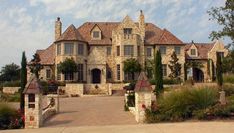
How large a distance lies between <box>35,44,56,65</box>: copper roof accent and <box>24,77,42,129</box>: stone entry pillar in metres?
34.8

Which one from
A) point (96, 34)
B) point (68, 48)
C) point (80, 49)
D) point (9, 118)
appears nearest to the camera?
point (9, 118)

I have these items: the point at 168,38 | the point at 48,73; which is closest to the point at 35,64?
the point at 48,73

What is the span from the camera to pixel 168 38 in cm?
5631

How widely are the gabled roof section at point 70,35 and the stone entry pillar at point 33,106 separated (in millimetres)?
31216

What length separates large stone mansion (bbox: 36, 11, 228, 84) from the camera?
5269 cm

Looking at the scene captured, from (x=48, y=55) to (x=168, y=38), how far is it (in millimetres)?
17667

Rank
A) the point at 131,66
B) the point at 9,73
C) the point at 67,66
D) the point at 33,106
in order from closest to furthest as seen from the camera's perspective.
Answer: the point at 33,106 < the point at 67,66 < the point at 131,66 < the point at 9,73

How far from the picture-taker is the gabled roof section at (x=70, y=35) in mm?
52031

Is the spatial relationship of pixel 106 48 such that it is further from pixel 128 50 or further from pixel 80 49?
pixel 80 49

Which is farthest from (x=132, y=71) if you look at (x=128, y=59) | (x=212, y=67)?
(x=212, y=67)

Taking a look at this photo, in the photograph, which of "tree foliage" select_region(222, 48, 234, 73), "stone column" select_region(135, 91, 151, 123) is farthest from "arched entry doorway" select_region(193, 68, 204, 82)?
"stone column" select_region(135, 91, 151, 123)

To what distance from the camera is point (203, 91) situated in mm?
21688

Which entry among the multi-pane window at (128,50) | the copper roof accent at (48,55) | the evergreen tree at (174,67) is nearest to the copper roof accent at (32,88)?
the multi-pane window at (128,50)

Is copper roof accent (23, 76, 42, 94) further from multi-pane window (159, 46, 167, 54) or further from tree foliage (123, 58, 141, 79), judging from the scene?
multi-pane window (159, 46, 167, 54)
